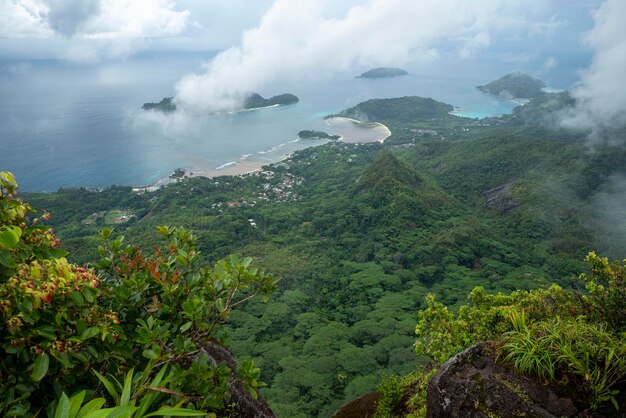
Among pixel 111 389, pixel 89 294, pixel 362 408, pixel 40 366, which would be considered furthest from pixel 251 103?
pixel 111 389

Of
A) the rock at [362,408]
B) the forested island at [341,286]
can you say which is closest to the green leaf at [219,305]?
the forested island at [341,286]

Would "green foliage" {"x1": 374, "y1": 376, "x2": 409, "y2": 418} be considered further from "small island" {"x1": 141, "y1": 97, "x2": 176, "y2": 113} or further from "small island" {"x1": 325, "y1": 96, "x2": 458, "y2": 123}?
"small island" {"x1": 141, "y1": 97, "x2": 176, "y2": 113}

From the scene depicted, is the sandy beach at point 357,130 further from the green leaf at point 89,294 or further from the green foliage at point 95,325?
the green leaf at point 89,294

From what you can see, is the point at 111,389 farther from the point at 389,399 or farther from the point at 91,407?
the point at 389,399

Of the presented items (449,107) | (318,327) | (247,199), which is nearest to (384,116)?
(449,107)

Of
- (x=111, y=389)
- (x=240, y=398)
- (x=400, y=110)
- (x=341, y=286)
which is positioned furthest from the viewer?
(x=400, y=110)

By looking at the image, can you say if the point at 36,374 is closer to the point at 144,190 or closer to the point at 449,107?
the point at 144,190

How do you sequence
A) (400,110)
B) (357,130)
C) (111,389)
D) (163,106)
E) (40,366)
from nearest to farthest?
→ (111,389), (40,366), (357,130), (400,110), (163,106)
